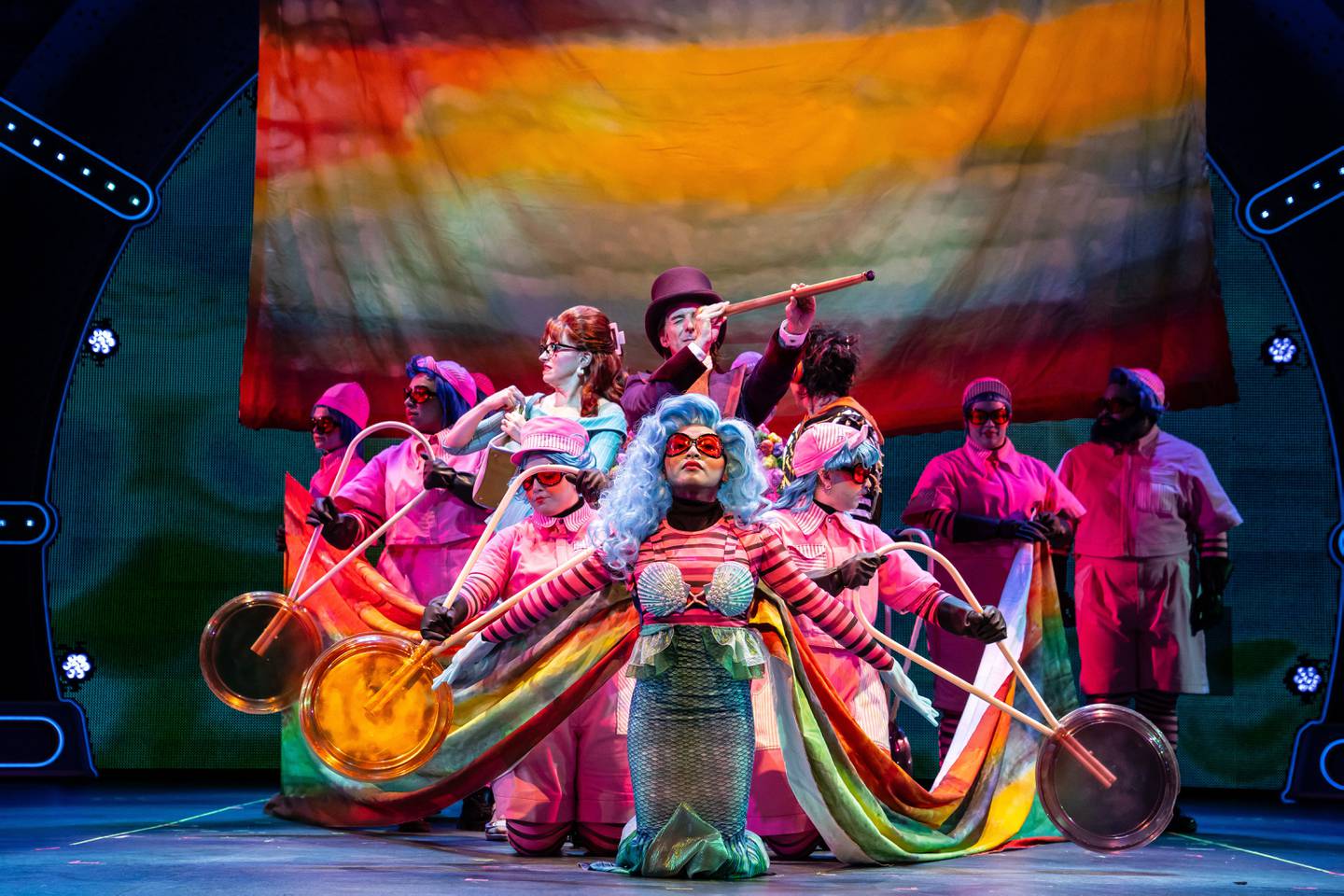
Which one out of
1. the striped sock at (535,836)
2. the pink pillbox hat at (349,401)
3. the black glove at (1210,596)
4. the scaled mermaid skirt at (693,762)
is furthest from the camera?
the pink pillbox hat at (349,401)

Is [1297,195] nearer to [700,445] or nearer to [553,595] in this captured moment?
[700,445]

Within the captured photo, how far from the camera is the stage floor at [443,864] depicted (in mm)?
3957

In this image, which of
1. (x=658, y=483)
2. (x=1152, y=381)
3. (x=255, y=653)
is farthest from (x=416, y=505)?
(x=1152, y=381)

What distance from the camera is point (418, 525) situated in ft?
20.2

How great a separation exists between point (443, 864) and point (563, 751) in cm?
59

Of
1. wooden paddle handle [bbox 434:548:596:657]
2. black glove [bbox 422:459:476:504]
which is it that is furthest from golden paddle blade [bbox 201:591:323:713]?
wooden paddle handle [bbox 434:548:596:657]

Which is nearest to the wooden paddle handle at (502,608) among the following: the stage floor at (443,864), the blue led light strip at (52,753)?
the stage floor at (443,864)

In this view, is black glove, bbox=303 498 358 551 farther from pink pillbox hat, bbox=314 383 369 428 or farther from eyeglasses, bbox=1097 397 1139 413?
eyeglasses, bbox=1097 397 1139 413

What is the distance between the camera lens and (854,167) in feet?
23.4

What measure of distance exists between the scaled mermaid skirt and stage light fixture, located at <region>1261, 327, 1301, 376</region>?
4.00 metres

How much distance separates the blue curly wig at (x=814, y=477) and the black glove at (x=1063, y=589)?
1.23 m

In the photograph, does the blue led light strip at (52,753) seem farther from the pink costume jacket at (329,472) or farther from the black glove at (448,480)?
the black glove at (448,480)

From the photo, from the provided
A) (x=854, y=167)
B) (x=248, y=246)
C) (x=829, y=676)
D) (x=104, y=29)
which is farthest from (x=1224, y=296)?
(x=104, y=29)

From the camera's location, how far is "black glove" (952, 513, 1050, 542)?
5719 millimetres
